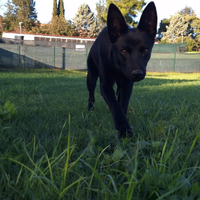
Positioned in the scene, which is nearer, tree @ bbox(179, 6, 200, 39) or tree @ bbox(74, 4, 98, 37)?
tree @ bbox(179, 6, 200, 39)

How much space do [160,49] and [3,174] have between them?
3637cm

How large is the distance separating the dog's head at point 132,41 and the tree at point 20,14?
63806 mm

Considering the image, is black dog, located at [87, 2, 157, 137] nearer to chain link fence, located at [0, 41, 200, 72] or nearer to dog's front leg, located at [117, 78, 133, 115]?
dog's front leg, located at [117, 78, 133, 115]

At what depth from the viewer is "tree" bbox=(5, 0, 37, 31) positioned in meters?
62.5

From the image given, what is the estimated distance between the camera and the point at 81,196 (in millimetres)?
1062

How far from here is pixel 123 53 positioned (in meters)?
2.62

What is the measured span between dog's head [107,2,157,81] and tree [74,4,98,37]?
66.1m

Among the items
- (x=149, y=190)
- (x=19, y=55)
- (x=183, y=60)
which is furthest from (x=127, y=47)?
(x=183, y=60)

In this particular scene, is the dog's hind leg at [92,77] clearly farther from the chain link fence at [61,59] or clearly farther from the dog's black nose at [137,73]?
the chain link fence at [61,59]

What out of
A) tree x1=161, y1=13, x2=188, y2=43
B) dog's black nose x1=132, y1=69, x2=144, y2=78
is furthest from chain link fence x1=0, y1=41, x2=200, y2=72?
tree x1=161, y1=13, x2=188, y2=43

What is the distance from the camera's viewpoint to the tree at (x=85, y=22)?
6831 centimetres

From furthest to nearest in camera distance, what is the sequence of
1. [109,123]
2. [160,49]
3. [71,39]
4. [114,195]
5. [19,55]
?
1. [71,39]
2. [160,49]
3. [19,55]
4. [109,123]
5. [114,195]

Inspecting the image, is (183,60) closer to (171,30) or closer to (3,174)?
(3,174)

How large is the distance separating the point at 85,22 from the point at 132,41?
245 feet
